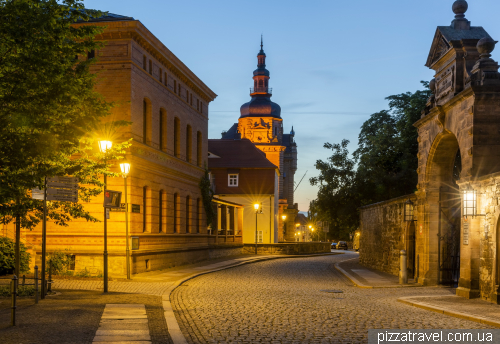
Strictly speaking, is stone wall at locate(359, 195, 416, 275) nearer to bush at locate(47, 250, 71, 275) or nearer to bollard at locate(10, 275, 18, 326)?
bush at locate(47, 250, 71, 275)

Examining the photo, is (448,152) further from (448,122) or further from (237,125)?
(237,125)

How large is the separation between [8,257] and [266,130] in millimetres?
87948

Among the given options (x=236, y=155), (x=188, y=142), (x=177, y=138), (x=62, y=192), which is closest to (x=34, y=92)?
(x=62, y=192)

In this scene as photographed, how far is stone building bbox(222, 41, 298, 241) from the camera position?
104000 mm

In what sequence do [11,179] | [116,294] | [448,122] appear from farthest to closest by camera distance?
[448,122]
[116,294]
[11,179]

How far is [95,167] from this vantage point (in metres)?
16.3

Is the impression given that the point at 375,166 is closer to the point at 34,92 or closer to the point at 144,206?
the point at 144,206

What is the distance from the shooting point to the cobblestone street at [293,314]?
1007cm

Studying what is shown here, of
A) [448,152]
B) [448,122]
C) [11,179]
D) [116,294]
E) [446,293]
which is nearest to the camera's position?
[11,179]

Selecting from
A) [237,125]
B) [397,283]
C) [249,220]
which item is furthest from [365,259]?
[237,125]

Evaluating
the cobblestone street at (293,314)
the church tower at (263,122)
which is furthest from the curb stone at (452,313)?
the church tower at (263,122)

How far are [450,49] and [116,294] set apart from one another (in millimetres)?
12136

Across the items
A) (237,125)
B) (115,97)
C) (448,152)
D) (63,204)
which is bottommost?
(63,204)

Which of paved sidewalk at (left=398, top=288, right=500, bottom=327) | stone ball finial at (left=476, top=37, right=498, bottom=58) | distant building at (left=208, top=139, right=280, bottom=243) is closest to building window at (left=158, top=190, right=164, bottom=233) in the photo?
paved sidewalk at (left=398, top=288, right=500, bottom=327)
